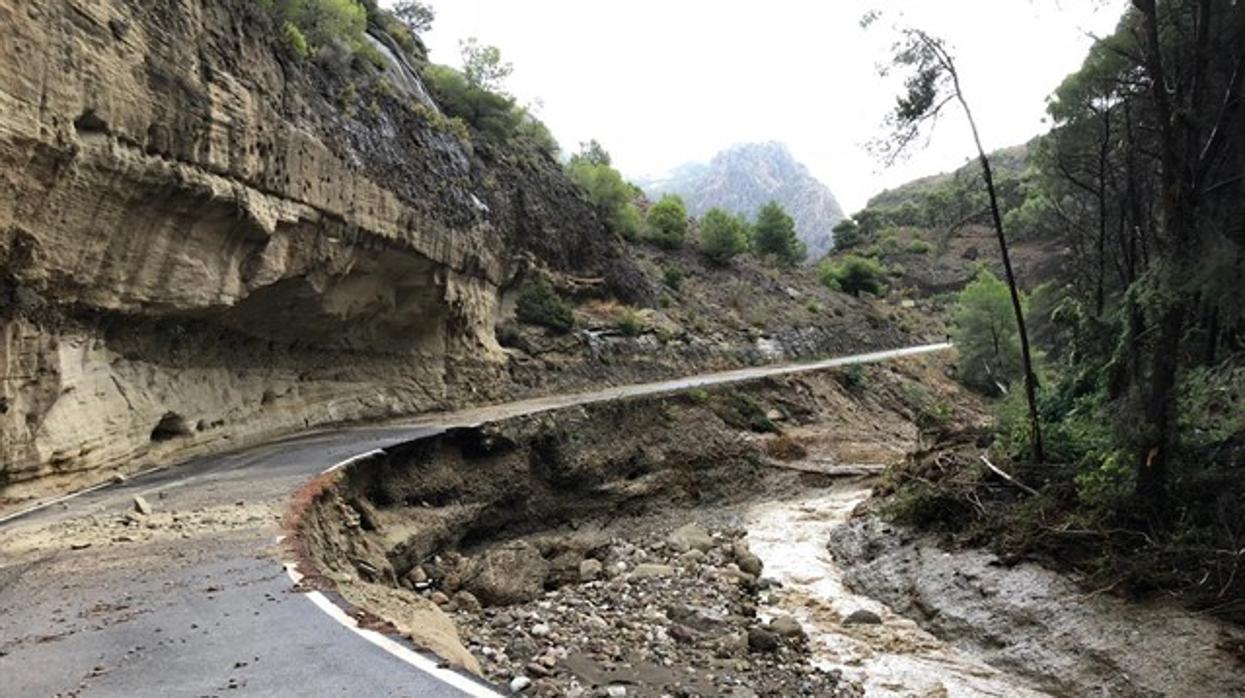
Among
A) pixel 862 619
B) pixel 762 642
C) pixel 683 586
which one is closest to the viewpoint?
pixel 762 642

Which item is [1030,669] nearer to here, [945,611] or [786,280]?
[945,611]

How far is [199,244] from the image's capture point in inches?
581

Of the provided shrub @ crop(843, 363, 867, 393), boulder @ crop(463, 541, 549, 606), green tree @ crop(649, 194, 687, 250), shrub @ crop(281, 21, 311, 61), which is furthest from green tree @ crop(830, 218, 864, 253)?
boulder @ crop(463, 541, 549, 606)

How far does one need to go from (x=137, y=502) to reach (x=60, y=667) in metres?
5.58

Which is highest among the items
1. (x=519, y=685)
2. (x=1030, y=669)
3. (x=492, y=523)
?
(x=519, y=685)

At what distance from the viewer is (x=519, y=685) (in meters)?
6.38

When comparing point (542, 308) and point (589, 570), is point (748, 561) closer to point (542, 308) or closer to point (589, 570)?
point (589, 570)

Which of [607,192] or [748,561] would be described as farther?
[607,192]

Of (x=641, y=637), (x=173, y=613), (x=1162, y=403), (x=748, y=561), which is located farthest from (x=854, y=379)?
(x=173, y=613)

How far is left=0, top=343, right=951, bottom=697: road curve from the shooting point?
5109 millimetres

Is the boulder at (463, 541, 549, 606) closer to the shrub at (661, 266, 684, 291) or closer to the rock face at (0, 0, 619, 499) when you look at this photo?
the rock face at (0, 0, 619, 499)

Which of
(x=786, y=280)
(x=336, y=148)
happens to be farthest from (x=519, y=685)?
(x=786, y=280)

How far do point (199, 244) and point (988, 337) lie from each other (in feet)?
127

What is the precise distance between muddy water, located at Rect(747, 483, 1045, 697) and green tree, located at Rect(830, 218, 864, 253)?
90411 millimetres
